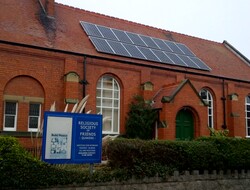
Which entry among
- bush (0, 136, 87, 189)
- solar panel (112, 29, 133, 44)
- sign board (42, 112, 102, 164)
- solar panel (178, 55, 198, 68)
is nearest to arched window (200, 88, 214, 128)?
solar panel (178, 55, 198, 68)

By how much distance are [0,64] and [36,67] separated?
5.93 feet

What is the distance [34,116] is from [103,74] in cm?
477

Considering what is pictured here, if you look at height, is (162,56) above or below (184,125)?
above

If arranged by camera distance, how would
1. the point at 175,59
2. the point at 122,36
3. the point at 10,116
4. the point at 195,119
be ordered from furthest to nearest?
1. the point at 175,59
2. the point at 122,36
3. the point at 195,119
4. the point at 10,116

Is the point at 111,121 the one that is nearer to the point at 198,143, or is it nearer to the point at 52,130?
the point at 198,143

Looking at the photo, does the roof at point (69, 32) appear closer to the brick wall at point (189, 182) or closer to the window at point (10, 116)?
the window at point (10, 116)

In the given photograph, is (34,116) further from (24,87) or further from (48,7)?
(48,7)

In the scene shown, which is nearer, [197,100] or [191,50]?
[197,100]

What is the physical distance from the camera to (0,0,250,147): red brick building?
651 inches

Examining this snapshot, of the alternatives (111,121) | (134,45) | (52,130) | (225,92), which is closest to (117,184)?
(52,130)

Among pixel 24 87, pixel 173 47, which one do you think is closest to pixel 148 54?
pixel 173 47

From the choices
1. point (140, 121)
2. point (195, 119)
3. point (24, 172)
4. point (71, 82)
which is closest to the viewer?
point (24, 172)

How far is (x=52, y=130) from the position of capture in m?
9.48

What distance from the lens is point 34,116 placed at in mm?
16797
